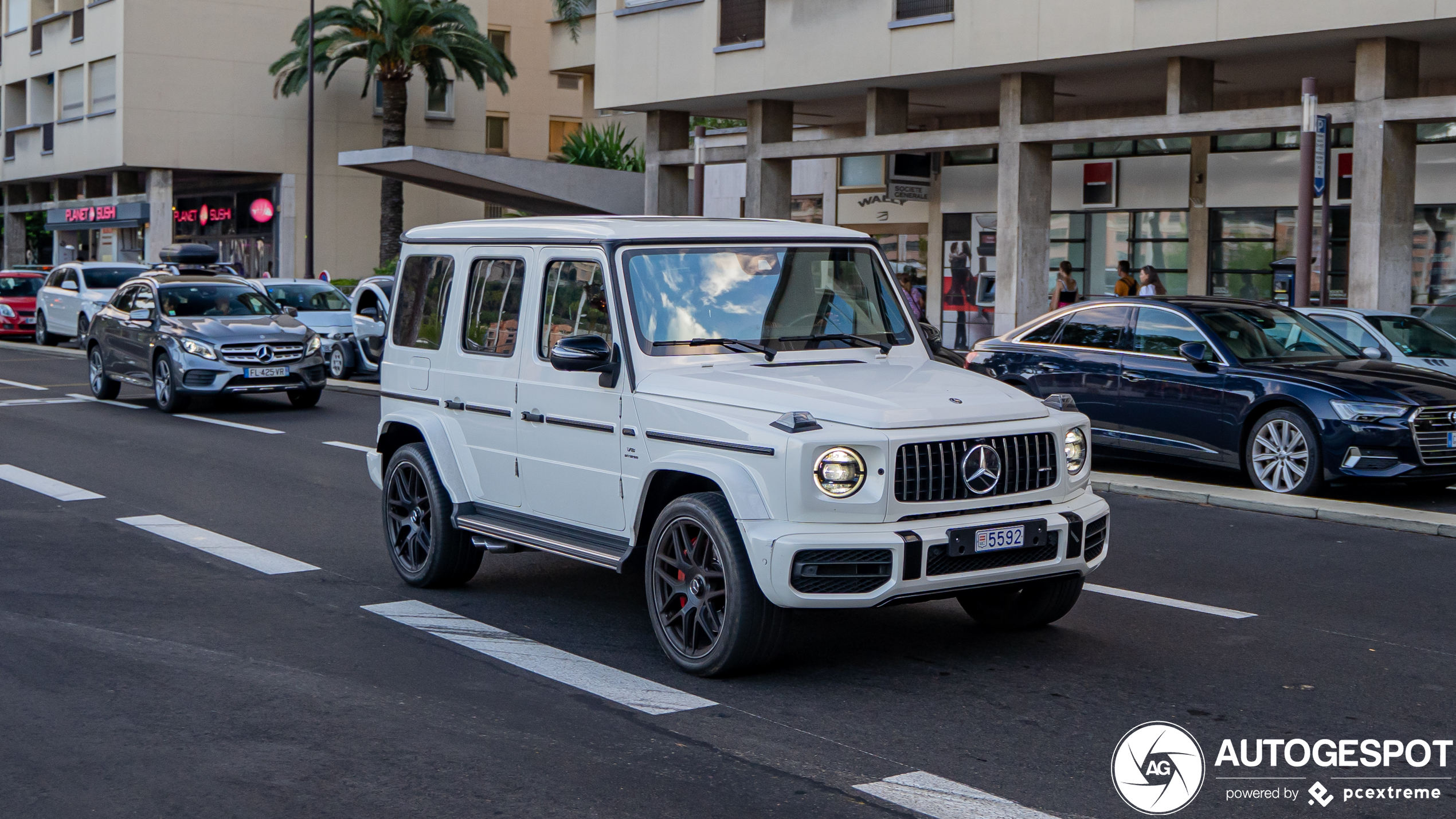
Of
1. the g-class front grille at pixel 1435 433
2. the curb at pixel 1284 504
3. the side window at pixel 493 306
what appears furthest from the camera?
the g-class front grille at pixel 1435 433

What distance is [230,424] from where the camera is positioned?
58.4 ft

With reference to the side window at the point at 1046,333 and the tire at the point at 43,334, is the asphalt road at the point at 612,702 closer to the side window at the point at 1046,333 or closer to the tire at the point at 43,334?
the side window at the point at 1046,333

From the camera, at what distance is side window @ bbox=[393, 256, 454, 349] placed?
8.11m

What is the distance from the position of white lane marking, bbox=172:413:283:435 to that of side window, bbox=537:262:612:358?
10.0 m

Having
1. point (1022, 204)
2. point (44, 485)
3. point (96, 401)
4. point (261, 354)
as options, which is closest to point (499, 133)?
point (1022, 204)

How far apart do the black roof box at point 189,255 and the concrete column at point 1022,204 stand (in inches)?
737

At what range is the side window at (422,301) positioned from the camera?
26.6 ft

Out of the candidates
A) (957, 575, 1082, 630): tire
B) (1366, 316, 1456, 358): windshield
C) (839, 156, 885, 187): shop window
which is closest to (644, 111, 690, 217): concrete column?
(839, 156, 885, 187): shop window

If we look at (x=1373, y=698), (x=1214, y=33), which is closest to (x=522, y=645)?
(x=1373, y=698)

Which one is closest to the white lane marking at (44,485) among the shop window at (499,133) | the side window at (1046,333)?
the side window at (1046,333)

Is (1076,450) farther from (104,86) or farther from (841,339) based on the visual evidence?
(104,86)

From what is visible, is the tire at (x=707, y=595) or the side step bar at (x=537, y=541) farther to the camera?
the side step bar at (x=537, y=541)

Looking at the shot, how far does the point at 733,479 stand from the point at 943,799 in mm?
1686

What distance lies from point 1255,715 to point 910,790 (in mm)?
1641
